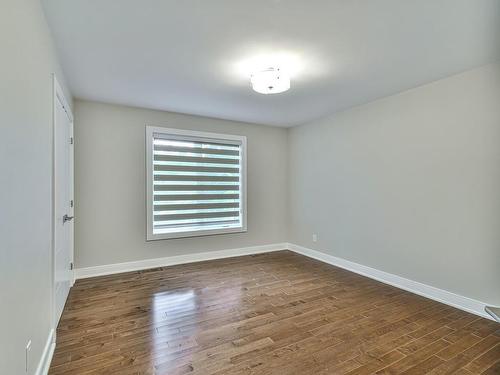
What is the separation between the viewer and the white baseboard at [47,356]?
1683 mm

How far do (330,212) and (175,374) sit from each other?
10.8ft

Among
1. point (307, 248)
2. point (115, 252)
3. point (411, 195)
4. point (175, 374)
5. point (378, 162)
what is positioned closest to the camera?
point (175, 374)

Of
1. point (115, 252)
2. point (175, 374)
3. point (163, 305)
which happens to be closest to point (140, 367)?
point (175, 374)

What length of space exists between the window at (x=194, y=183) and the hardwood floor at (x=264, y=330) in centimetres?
103

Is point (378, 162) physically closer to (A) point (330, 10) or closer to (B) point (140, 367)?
(A) point (330, 10)

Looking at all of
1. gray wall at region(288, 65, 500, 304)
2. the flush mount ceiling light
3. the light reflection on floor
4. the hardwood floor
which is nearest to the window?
the hardwood floor

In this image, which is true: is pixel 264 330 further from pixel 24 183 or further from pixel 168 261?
pixel 168 261

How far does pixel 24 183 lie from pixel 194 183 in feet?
9.77

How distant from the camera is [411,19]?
6.23 ft

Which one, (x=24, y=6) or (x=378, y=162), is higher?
(x=24, y=6)

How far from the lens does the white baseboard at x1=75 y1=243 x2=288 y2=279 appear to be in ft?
12.1

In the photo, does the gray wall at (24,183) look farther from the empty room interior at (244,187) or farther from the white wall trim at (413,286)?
the white wall trim at (413,286)

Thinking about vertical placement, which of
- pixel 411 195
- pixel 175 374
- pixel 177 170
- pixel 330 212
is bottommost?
pixel 175 374

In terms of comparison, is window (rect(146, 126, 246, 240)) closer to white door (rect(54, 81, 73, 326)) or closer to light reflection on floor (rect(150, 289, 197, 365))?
white door (rect(54, 81, 73, 326))
